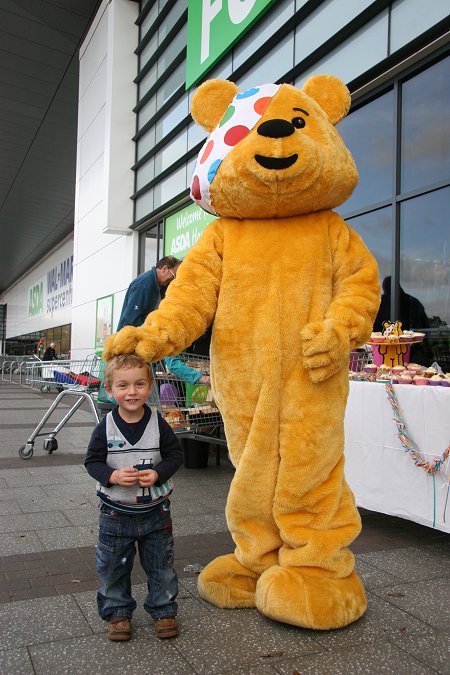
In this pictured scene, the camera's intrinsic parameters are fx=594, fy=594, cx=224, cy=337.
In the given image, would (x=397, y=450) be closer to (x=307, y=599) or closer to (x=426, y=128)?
(x=307, y=599)

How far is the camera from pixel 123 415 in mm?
2510

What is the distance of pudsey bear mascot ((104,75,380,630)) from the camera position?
2.46 metres

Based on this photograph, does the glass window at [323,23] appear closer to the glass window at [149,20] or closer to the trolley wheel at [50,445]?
the trolley wheel at [50,445]

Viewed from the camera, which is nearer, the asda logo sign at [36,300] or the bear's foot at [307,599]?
the bear's foot at [307,599]

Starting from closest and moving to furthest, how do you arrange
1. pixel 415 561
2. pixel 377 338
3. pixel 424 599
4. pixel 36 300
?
pixel 424 599
pixel 415 561
pixel 377 338
pixel 36 300

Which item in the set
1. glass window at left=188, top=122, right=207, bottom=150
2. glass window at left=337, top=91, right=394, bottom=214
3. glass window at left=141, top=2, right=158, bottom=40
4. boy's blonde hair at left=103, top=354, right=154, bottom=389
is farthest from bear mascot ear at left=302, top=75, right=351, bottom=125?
glass window at left=141, top=2, right=158, bottom=40

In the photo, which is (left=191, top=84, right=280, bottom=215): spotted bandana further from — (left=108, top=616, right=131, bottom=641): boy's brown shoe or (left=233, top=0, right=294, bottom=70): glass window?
(left=233, top=0, right=294, bottom=70): glass window

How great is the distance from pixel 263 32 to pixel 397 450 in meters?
7.22

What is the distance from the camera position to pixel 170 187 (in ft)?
41.1

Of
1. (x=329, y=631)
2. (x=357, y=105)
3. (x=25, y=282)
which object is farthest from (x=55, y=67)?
(x=25, y=282)

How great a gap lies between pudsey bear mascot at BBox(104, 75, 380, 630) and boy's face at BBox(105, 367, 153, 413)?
10cm

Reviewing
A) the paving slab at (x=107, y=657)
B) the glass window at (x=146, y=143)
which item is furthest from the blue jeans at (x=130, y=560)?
the glass window at (x=146, y=143)

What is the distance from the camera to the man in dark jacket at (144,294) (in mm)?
5160

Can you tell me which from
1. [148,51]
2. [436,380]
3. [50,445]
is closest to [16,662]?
[436,380]
